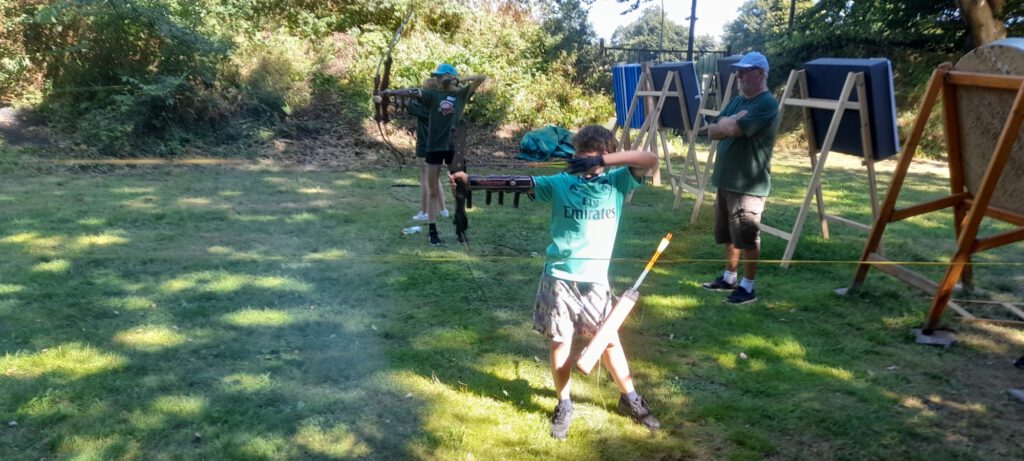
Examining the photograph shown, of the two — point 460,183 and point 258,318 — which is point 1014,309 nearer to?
point 460,183

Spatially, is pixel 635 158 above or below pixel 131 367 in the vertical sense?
above

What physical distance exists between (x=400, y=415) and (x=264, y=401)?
30.1 inches

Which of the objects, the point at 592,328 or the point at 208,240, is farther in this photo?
the point at 208,240

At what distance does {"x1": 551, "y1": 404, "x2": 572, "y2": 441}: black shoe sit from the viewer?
12.1ft

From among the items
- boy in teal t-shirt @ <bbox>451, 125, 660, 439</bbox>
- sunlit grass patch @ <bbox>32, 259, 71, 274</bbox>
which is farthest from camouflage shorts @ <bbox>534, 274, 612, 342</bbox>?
sunlit grass patch @ <bbox>32, 259, 71, 274</bbox>

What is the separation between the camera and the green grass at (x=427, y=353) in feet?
12.0

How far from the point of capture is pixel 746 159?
5469 mm

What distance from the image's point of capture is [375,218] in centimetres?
826

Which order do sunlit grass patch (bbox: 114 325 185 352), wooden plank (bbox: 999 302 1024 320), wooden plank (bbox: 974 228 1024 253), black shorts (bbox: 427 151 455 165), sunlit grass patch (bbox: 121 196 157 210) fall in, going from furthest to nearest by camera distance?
sunlit grass patch (bbox: 121 196 157 210)
black shorts (bbox: 427 151 455 165)
wooden plank (bbox: 999 302 1024 320)
wooden plank (bbox: 974 228 1024 253)
sunlit grass patch (bbox: 114 325 185 352)

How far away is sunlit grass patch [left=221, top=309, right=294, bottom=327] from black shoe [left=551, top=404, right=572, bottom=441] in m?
2.24

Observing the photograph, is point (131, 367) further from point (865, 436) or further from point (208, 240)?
point (865, 436)

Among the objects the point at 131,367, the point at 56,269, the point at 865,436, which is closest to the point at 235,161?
the point at 56,269

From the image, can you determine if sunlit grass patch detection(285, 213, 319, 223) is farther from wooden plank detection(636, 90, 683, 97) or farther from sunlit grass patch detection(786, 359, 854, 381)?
sunlit grass patch detection(786, 359, 854, 381)

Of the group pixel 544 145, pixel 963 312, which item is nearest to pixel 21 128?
pixel 544 145
